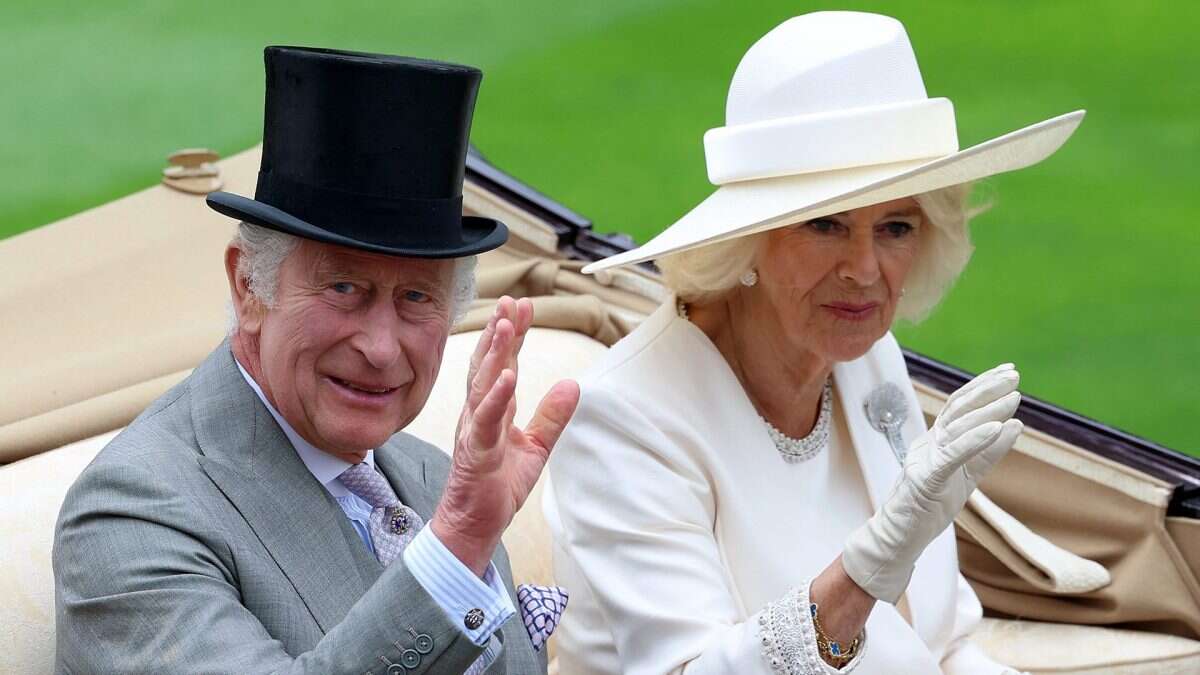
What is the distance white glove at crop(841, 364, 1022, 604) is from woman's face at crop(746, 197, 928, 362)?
347mm

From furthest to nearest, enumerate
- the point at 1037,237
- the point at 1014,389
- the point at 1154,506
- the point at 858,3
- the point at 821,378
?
1. the point at 858,3
2. the point at 1037,237
3. the point at 1154,506
4. the point at 821,378
5. the point at 1014,389

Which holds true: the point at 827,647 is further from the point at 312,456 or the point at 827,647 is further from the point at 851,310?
the point at 312,456

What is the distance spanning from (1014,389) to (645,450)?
0.55 meters

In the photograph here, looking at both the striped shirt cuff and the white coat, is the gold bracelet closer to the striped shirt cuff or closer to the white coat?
the white coat

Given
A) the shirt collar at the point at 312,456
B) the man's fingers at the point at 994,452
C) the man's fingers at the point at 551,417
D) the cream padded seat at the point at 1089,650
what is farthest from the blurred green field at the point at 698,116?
the man's fingers at the point at 551,417

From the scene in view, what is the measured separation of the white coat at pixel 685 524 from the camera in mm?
2443

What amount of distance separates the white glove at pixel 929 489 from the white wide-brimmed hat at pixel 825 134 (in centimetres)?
38

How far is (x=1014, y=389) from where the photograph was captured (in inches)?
93.0

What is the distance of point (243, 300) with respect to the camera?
6.83ft

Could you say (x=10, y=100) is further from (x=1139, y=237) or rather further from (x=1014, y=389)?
(x=1014, y=389)

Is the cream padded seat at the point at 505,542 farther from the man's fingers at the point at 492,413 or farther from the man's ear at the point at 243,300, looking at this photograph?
the man's fingers at the point at 492,413

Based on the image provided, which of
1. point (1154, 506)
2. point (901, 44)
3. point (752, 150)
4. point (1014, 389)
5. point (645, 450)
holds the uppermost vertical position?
point (901, 44)

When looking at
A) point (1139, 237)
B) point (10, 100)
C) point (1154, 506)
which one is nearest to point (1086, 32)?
point (1139, 237)

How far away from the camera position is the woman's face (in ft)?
8.45
